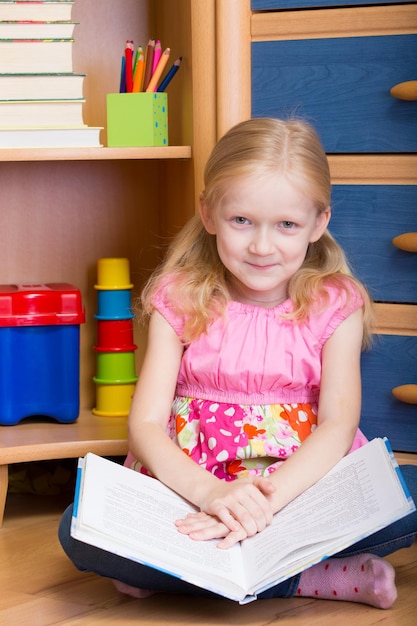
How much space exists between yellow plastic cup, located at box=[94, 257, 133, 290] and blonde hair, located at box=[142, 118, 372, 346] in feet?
0.77

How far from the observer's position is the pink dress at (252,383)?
1224 millimetres

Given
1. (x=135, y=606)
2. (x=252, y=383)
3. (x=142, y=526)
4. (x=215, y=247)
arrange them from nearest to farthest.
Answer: (x=142, y=526)
(x=135, y=606)
(x=252, y=383)
(x=215, y=247)

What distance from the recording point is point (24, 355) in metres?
1.53

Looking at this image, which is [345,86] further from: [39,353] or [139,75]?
[39,353]

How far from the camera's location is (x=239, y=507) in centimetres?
107

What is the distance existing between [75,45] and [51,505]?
0.76m

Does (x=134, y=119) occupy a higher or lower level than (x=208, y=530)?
higher

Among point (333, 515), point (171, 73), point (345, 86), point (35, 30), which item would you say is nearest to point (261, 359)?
point (333, 515)

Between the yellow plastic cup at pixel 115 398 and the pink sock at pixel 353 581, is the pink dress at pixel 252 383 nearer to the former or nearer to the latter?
the pink sock at pixel 353 581

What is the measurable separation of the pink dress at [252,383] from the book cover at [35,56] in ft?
1.38

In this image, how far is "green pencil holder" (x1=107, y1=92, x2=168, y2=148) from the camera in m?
1.46

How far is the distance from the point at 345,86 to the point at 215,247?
0.27 m

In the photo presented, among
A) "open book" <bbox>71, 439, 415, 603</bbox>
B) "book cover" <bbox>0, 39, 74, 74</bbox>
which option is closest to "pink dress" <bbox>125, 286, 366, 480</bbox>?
"open book" <bbox>71, 439, 415, 603</bbox>

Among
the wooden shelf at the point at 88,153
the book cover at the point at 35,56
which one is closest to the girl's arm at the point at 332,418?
the wooden shelf at the point at 88,153
